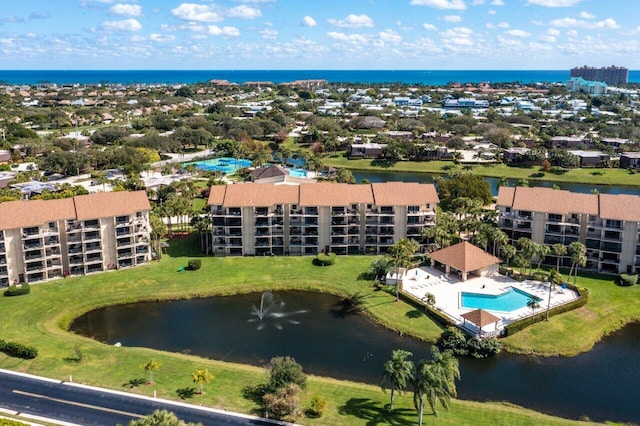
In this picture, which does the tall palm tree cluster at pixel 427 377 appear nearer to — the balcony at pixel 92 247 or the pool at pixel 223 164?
the balcony at pixel 92 247

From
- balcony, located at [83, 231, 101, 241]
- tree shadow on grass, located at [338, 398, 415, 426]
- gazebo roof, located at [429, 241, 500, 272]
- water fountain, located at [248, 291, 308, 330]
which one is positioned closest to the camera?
tree shadow on grass, located at [338, 398, 415, 426]

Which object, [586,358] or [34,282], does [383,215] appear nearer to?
[586,358]

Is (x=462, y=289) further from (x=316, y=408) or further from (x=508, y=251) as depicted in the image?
(x=316, y=408)

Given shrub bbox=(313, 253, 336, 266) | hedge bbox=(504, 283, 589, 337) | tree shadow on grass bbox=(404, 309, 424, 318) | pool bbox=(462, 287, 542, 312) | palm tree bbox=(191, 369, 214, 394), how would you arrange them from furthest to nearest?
shrub bbox=(313, 253, 336, 266), pool bbox=(462, 287, 542, 312), tree shadow on grass bbox=(404, 309, 424, 318), hedge bbox=(504, 283, 589, 337), palm tree bbox=(191, 369, 214, 394)

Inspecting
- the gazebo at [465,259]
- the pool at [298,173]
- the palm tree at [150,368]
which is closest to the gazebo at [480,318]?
the gazebo at [465,259]

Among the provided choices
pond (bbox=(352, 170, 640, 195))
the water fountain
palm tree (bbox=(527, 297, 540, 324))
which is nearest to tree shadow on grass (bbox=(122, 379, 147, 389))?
the water fountain

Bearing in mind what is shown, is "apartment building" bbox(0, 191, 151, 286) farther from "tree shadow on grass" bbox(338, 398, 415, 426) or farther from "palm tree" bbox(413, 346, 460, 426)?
"palm tree" bbox(413, 346, 460, 426)
